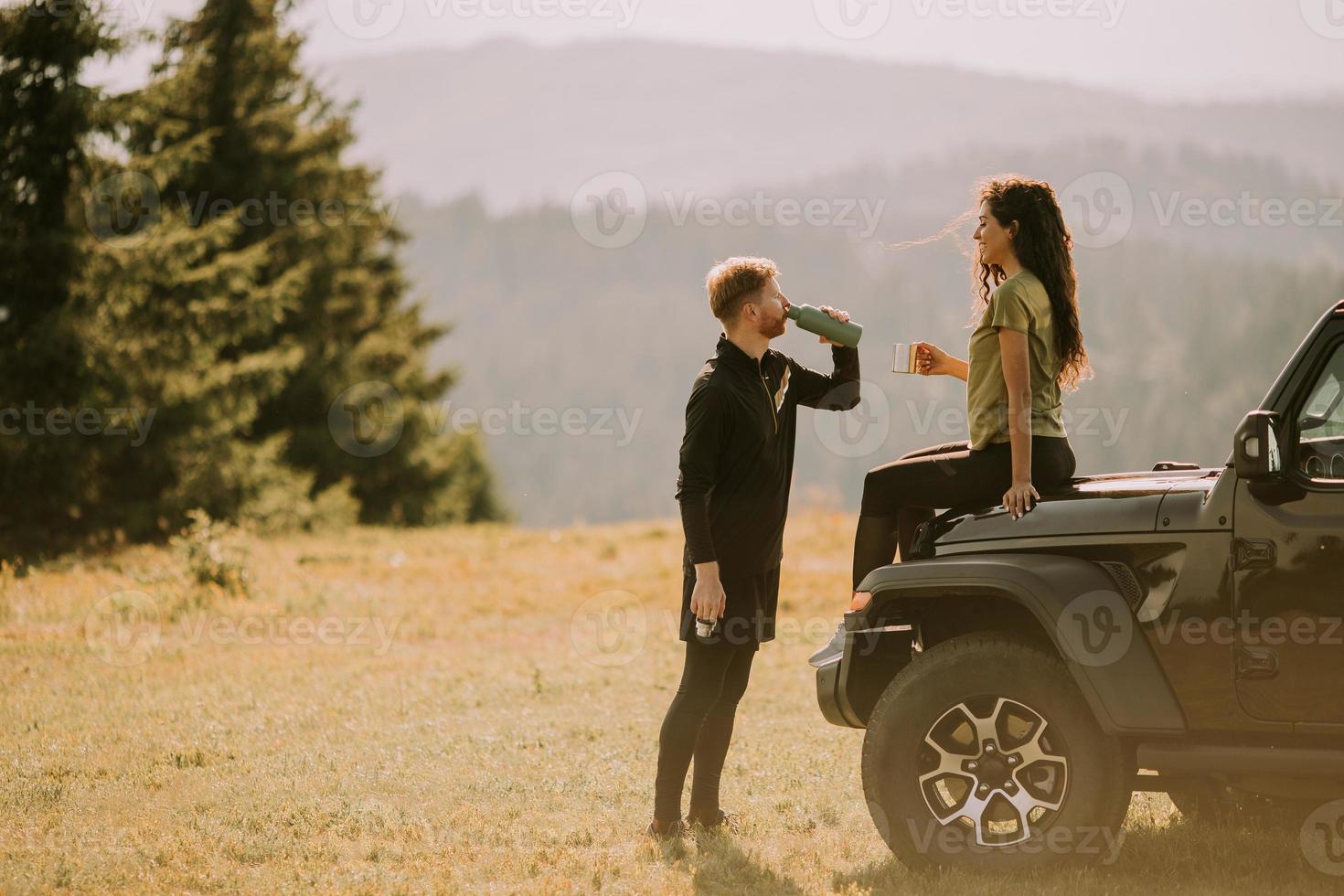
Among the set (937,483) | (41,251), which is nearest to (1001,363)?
(937,483)

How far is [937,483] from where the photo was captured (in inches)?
200

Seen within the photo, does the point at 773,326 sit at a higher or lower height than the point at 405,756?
higher

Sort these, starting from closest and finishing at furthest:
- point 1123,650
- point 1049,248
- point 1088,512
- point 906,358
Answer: point 1123,650 < point 1088,512 < point 1049,248 < point 906,358

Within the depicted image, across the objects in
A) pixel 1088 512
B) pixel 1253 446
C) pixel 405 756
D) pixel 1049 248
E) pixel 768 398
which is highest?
pixel 1049 248

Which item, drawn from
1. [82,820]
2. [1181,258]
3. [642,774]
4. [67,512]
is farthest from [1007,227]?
[1181,258]

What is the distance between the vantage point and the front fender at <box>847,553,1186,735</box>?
4.54 metres

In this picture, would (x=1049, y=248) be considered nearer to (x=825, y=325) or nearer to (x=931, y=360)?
(x=931, y=360)

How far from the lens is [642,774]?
6938 mm

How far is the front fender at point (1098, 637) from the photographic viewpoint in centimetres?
454

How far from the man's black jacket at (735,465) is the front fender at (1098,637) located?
1.10 meters

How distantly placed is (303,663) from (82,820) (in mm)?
4647

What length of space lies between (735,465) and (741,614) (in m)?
0.67

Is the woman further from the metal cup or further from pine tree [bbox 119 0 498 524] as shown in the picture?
pine tree [bbox 119 0 498 524]

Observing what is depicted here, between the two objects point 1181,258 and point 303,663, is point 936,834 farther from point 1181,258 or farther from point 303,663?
point 1181,258
